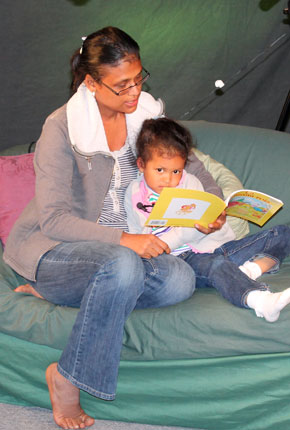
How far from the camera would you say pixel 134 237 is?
1792 mm

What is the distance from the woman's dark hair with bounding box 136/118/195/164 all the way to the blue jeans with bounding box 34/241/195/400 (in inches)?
15.4

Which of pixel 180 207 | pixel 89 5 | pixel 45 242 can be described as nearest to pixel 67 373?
pixel 45 242

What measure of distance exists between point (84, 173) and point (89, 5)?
1441 mm

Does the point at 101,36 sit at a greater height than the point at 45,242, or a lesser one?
greater

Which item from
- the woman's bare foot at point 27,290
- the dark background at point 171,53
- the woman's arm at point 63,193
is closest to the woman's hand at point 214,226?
the woman's arm at point 63,193

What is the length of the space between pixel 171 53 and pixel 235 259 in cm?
154

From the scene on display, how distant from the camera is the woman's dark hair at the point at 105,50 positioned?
1.84 meters

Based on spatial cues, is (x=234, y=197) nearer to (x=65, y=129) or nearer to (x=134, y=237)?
(x=134, y=237)

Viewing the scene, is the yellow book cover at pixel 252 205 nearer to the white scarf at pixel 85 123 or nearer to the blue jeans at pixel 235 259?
the blue jeans at pixel 235 259

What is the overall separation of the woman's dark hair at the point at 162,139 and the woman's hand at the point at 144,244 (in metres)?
0.30

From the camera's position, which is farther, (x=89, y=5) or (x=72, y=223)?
(x=89, y=5)

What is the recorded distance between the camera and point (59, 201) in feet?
6.00

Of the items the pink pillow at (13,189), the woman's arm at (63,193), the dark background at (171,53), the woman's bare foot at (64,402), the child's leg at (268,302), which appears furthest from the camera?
the dark background at (171,53)

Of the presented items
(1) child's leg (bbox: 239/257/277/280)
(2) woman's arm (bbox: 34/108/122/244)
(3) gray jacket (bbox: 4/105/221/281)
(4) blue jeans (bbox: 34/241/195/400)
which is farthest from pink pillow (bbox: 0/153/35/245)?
(1) child's leg (bbox: 239/257/277/280)
